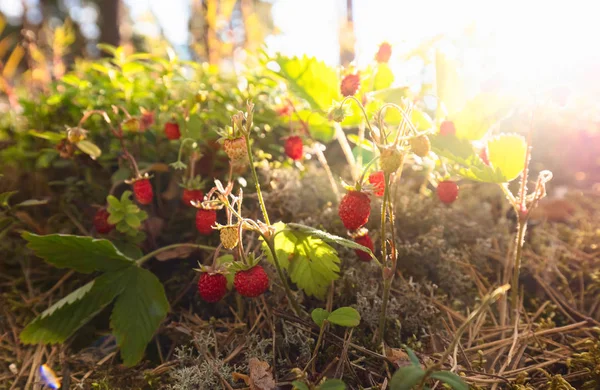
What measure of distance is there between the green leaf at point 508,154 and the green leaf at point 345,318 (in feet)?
2.38

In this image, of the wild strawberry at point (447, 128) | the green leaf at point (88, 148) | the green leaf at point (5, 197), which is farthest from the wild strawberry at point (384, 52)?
the green leaf at point (5, 197)

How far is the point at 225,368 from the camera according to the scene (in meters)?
1.40

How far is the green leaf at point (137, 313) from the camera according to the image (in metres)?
1.48

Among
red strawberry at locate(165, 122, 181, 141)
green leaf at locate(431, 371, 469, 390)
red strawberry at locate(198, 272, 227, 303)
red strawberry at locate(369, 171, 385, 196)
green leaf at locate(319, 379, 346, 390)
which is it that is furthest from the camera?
red strawberry at locate(165, 122, 181, 141)

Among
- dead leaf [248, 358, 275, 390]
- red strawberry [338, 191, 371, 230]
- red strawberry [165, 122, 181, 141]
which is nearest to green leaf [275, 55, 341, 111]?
red strawberry [165, 122, 181, 141]

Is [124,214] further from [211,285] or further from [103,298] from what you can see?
[211,285]

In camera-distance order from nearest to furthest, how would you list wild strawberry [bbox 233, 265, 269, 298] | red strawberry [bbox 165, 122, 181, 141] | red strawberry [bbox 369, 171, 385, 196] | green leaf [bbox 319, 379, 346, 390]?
green leaf [bbox 319, 379, 346, 390], wild strawberry [bbox 233, 265, 269, 298], red strawberry [bbox 369, 171, 385, 196], red strawberry [bbox 165, 122, 181, 141]

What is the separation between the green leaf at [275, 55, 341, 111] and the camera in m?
1.85

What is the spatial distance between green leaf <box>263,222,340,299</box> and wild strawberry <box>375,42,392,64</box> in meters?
0.90

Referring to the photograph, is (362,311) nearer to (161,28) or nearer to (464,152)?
(464,152)

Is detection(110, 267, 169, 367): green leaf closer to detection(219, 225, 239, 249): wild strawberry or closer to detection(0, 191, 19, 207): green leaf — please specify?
detection(219, 225, 239, 249): wild strawberry

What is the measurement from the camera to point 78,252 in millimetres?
1521

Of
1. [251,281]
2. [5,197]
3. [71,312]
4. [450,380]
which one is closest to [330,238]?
[251,281]

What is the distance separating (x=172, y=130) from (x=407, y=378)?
1434 millimetres
